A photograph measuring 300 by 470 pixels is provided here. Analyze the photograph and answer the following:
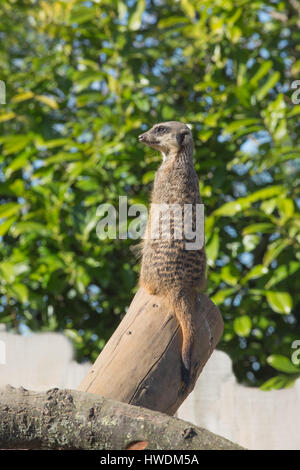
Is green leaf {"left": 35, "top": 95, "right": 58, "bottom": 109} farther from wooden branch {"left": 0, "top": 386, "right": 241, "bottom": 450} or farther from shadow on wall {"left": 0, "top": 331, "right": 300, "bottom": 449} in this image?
wooden branch {"left": 0, "top": 386, "right": 241, "bottom": 450}

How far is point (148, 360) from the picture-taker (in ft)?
5.83

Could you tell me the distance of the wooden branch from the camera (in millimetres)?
1366

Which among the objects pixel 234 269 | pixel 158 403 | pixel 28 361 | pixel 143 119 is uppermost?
pixel 143 119

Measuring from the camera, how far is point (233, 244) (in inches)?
134

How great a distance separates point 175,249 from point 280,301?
1256 millimetres

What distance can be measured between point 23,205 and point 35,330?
0.72 meters

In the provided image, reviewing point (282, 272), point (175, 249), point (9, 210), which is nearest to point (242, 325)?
point (282, 272)

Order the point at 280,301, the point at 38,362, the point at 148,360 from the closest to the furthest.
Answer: the point at 148,360 < the point at 280,301 < the point at 38,362

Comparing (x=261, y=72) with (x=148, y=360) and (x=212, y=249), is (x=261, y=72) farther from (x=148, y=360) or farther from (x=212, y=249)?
(x=148, y=360)

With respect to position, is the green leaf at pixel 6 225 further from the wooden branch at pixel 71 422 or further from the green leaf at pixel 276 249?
the wooden branch at pixel 71 422

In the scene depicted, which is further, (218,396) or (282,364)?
(218,396)

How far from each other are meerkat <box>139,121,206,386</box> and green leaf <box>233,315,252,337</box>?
3.64 ft

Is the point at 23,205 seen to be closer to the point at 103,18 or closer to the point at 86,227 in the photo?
the point at 86,227

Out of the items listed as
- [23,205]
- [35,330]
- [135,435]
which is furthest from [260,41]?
[135,435]
